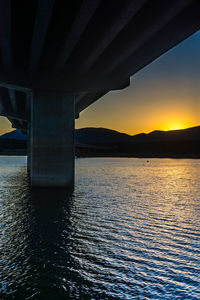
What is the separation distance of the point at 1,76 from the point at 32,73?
2765 mm

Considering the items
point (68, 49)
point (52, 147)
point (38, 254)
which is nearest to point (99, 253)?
point (38, 254)

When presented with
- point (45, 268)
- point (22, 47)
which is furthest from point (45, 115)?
point (45, 268)

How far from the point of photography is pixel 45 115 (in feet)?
89.2

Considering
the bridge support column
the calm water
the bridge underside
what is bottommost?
the calm water

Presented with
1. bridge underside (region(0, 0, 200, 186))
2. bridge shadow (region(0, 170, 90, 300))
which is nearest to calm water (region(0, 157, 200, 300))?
bridge shadow (region(0, 170, 90, 300))

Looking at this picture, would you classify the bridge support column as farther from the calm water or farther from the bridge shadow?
the calm water

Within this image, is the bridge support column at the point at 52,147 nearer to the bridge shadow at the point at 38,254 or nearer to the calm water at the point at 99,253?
the bridge shadow at the point at 38,254

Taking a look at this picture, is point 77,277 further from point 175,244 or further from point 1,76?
point 1,76

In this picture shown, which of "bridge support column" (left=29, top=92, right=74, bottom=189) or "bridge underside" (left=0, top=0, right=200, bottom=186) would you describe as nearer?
"bridge underside" (left=0, top=0, right=200, bottom=186)

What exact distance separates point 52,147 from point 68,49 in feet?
30.8

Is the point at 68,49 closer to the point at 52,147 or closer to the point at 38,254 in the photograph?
the point at 52,147

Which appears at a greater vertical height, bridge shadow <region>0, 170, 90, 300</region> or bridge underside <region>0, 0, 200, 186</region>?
bridge underside <region>0, 0, 200, 186</region>

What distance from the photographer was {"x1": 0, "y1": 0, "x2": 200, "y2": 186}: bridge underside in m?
15.6

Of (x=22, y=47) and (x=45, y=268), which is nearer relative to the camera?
(x=45, y=268)
